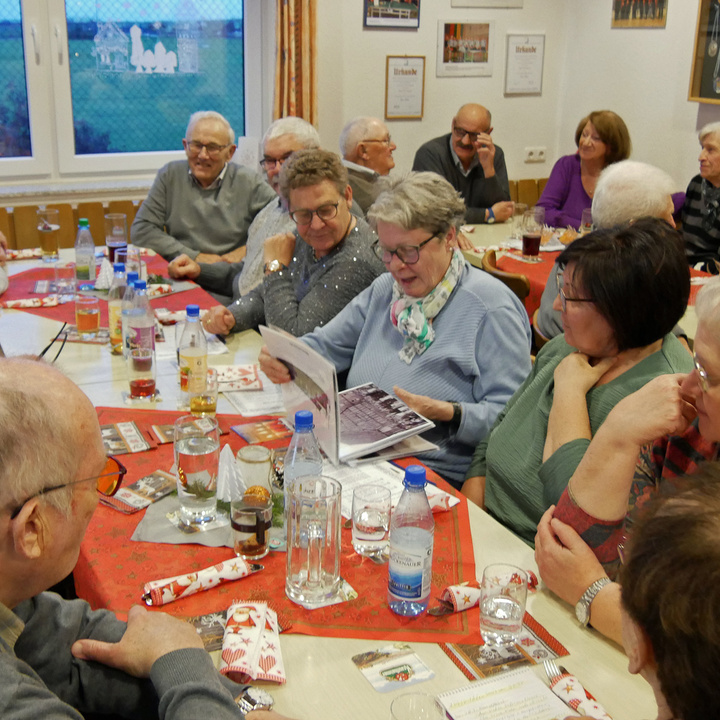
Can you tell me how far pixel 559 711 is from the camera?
1.22 meters

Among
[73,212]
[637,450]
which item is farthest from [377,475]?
[73,212]

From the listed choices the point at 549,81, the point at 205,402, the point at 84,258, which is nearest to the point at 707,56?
the point at 549,81

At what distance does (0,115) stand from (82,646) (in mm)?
4471

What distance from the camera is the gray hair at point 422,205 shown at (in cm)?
226

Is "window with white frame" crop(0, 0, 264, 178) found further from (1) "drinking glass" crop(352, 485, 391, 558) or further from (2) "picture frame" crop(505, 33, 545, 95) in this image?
(1) "drinking glass" crop(352, 485, 391, 558)

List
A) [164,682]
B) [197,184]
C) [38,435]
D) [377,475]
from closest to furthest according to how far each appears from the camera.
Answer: [38,435] < [164,682] < [377,475] < [197,184]

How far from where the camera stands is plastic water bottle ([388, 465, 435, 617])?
4.64ft

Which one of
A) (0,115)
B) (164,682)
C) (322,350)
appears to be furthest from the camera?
(0,115)

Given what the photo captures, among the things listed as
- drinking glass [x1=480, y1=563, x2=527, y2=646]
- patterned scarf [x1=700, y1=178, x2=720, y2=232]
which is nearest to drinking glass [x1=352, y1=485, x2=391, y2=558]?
drinking glass [x1=480, y1=563, x2=527, y2=646]

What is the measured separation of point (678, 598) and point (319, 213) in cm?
214

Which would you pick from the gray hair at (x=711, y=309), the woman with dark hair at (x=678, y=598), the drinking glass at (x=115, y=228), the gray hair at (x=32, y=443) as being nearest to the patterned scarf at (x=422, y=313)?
the gray hair at (x=711, y=309)

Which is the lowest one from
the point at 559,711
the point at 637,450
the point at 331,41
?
the point at 559,711

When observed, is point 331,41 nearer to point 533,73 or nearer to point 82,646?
point 533,73

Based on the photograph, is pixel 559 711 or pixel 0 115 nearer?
pixel 559 711
